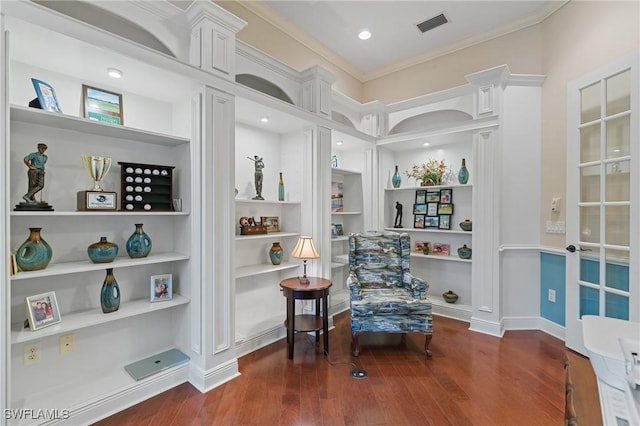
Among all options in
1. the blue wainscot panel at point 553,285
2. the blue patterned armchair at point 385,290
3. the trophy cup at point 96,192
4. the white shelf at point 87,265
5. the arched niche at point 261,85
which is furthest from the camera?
the blue wainscot panel at point 553,285

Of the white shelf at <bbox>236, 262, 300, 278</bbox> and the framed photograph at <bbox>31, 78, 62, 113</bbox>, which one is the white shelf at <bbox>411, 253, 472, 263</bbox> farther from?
the framed photograph at <bbox>31, 78, 62, 113</bbox>

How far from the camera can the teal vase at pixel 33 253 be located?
1688 millimetres

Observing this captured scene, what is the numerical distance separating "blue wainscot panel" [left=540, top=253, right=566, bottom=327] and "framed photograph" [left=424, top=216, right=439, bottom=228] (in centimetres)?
120

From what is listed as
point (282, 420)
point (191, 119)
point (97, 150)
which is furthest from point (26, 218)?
point (282, 420)

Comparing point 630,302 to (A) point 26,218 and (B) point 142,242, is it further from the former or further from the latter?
(A) point 26,218

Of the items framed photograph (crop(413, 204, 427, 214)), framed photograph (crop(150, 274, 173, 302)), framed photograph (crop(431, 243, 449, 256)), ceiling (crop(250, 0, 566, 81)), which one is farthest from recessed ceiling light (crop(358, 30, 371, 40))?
framed photograph (crop(150, 274, 173, 302))

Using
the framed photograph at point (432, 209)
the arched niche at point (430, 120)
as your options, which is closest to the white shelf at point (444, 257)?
the framed photograph at point (432, 209)

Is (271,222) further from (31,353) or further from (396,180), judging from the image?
(31,353)

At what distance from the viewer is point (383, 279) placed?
3264 millimetres

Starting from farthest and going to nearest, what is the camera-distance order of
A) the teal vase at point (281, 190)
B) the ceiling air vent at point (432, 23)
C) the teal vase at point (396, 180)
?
the teal vase at point (396, 180)
the teal vase at point (281, 190)
the ceiling air vent at point (432, 23)

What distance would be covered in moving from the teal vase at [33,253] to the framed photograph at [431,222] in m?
3.89

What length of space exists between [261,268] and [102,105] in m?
1.90

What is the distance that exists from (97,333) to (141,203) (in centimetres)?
99

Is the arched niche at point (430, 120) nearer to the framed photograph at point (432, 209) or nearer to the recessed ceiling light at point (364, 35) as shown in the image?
the framed photograph at point (432, 209)
